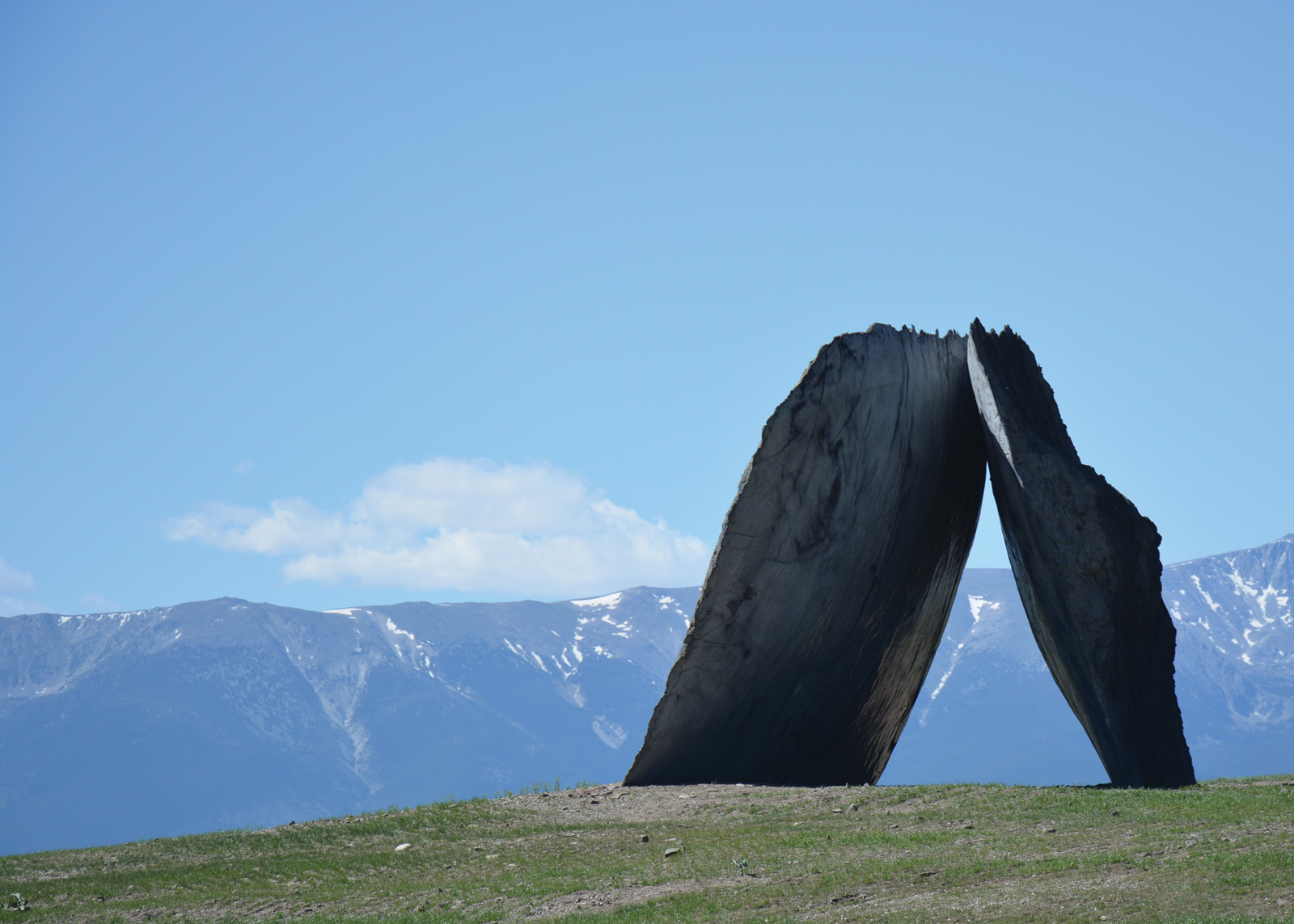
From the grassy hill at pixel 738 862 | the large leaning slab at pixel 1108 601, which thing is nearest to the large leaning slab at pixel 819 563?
the grassy hill at pixel 738 862

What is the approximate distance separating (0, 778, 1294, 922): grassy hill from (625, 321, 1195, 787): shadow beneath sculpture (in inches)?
57.0

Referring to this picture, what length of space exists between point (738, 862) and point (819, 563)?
24.7ft

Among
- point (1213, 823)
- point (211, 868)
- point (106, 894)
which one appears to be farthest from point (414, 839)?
point (1213, 823)

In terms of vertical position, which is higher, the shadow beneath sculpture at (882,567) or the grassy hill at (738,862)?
the shadow beneath sculpture at (882,567)

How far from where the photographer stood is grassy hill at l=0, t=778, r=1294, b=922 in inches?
399

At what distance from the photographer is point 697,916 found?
1052 centimetres

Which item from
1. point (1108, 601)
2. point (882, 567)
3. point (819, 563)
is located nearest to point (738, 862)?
point (819, 563)

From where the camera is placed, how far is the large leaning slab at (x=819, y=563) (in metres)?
19.0

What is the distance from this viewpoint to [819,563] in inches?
763

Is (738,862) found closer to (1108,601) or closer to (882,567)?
(1108,601)

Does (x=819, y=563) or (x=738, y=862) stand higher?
(x=819, y=563)

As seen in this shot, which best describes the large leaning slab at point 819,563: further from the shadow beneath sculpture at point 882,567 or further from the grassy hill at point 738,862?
the grassy hill at point 738,862

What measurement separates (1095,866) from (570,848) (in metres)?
6.51

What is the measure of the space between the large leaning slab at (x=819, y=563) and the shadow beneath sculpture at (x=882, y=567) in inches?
1.2
